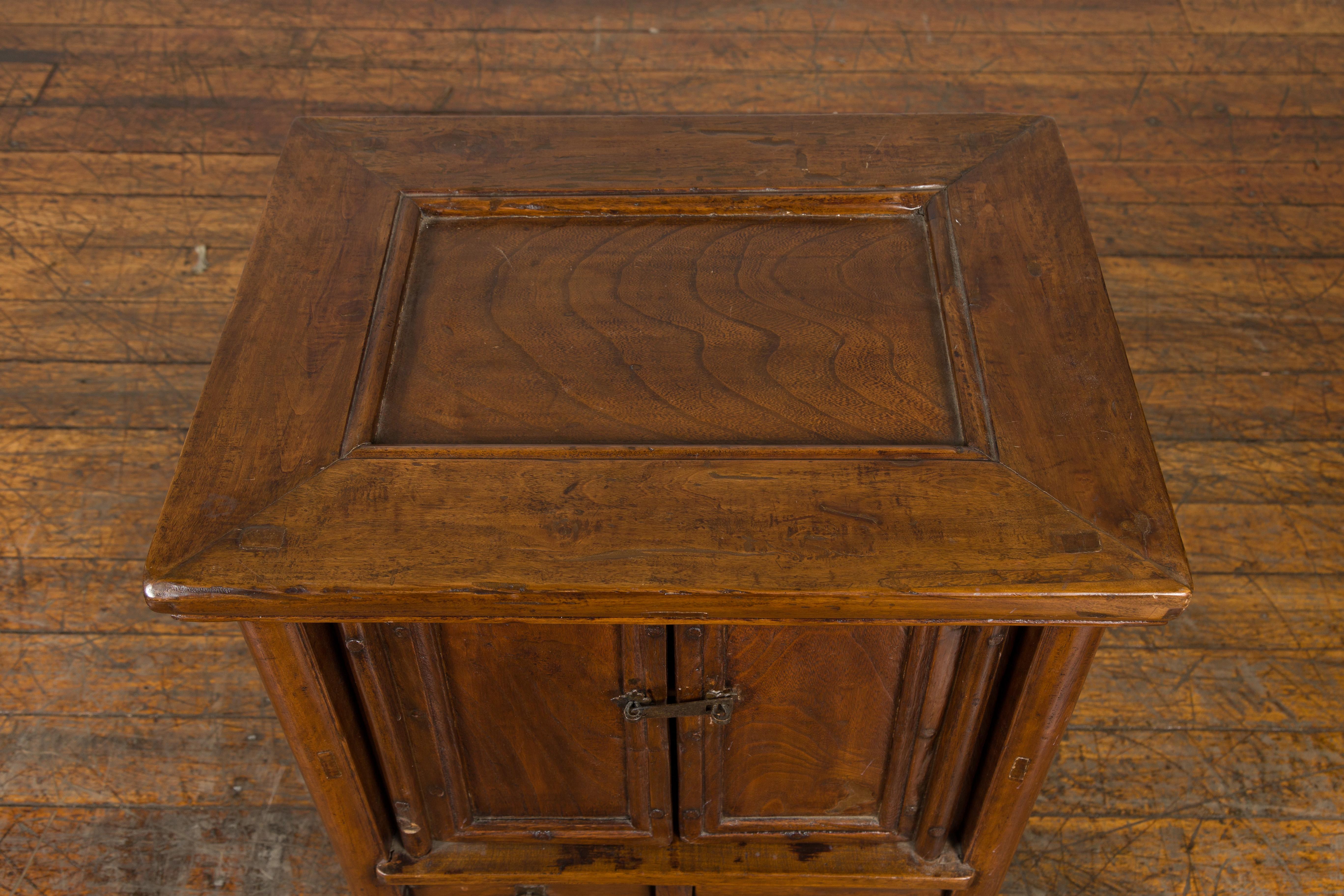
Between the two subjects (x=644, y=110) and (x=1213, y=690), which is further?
(x=644, y=110)

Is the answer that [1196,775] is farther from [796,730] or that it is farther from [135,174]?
[135,174]

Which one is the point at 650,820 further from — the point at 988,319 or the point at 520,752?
the point at 988,319

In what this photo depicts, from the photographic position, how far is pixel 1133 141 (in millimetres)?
2674

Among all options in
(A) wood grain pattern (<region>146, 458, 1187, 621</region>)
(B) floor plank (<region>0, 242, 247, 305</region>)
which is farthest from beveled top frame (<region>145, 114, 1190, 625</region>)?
(B) floor plank (<region>0, 242, 247, 305</region>)

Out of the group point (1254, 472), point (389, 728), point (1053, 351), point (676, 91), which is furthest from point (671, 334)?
point (676, 91)

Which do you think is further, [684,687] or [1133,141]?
[1133,141]

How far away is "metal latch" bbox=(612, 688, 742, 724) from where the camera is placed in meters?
1.18

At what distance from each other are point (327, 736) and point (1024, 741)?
28.1 inches

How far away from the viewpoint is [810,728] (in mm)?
1241

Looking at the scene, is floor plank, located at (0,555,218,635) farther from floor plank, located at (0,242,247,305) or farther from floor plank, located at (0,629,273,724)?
floor plank, located at (0,242,247,305)

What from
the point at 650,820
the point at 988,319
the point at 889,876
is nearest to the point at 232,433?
the point at 650,820

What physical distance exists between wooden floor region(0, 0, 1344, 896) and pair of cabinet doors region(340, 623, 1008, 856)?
1.42 ft

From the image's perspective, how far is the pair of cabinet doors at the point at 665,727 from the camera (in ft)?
3.75

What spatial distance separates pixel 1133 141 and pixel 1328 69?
2.09 feet
